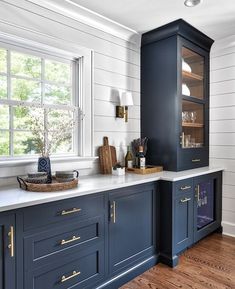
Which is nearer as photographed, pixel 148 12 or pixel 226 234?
pixel 148 12

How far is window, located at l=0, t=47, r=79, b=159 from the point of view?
2.01 m

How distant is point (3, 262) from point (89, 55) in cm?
193

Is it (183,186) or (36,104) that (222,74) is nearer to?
(183,186)

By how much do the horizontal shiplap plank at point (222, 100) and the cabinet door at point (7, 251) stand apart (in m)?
2.74

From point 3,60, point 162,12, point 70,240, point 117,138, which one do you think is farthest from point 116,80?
point 70,240

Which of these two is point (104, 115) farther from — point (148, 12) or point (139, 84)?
point (148, 12)

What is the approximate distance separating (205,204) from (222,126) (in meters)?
1.01

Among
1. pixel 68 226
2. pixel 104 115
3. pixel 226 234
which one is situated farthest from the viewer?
pixel 226 234

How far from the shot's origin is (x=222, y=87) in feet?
10.2

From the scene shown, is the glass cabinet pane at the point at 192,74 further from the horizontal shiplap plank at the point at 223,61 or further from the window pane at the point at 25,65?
the window pane at the point at 25,65

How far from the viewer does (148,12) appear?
2357 mm

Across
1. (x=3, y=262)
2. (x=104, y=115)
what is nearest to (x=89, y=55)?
(x=104, y=115)

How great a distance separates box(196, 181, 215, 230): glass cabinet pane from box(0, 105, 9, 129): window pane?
2012 millimetres

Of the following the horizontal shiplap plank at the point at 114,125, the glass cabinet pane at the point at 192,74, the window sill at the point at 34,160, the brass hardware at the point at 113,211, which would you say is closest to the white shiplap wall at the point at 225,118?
the glass cabinet pane at the point at 192,74
